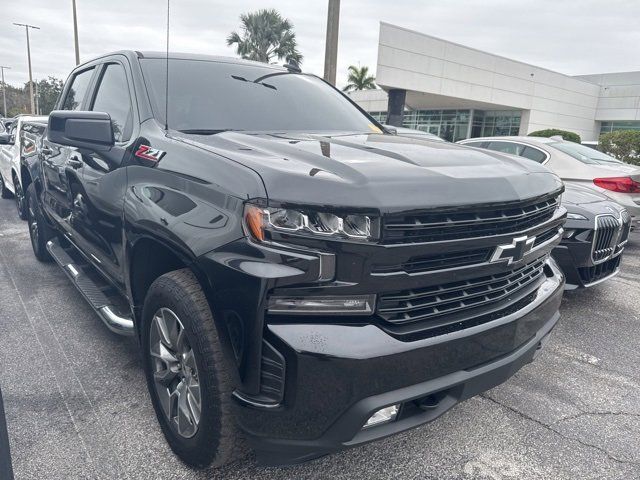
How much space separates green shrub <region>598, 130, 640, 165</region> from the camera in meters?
17.3

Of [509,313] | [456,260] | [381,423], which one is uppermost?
[456,260]

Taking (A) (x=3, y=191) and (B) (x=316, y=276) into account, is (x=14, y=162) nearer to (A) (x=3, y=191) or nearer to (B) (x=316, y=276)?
(A) (x=3, y=191)

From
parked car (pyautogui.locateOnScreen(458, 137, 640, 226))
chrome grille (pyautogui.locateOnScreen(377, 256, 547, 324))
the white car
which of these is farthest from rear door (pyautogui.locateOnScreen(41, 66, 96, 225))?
parked car (pyautogui.locateOnScreen(458, 137, 640, 226))

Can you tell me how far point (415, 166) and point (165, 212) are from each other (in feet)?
3.44

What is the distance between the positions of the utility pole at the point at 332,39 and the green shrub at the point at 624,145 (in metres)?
12.6

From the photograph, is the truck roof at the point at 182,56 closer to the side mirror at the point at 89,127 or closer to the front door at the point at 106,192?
the front door at the point at 106,192

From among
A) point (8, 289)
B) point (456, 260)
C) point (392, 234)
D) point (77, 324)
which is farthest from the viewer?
point (8, 289)

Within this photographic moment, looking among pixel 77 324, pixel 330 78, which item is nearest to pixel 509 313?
pixel 77 324

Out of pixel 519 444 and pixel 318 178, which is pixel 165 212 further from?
pixel 519 444

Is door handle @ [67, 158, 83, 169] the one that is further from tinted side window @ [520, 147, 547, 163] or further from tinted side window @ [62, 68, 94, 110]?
tinted side window @ [520, 147, 547, 163]

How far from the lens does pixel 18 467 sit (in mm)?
2205

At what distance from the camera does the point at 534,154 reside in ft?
23.9

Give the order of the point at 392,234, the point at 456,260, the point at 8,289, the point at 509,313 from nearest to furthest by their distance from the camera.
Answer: the point at 392,234
the point at 456,260
the point at 509,313
the point at 8,289

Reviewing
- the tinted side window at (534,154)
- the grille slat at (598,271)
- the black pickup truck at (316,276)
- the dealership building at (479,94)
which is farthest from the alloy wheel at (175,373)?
the dealership building at (479,94)
